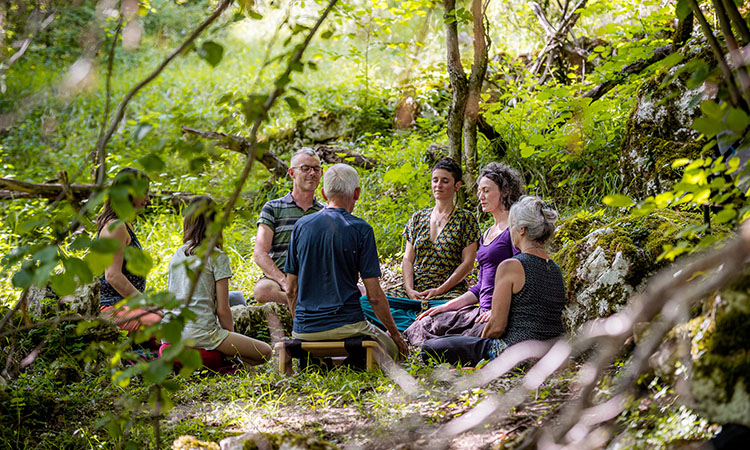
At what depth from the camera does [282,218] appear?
5.00m

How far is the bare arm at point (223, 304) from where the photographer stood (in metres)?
4.05

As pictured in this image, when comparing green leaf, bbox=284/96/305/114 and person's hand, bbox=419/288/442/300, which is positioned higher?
green leaf, bbox=284/96/305/114

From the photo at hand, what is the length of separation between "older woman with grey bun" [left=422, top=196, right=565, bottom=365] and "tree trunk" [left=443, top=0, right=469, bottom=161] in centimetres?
232

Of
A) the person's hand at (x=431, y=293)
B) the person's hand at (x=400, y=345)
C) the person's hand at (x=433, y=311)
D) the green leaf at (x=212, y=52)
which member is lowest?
the person's hand at (x=400, y=345)

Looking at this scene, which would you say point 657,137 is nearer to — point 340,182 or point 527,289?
point 527,289

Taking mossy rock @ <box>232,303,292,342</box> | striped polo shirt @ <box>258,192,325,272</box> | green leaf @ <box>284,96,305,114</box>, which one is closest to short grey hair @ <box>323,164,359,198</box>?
striped polo shirt @ <box>258,192,325,272</box>

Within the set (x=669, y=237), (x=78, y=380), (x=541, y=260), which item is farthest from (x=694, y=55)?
(x=78, y=380)

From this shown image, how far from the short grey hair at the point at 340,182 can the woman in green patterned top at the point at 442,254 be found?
110cm

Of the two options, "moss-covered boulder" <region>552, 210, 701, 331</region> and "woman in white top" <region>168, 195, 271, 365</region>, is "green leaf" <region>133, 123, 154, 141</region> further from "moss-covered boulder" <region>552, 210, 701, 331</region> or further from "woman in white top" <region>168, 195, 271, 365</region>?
"moss-covered boulder" <region>552, 210, 701, 331</region>

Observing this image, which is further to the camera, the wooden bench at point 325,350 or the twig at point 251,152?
the wooden bench at point 325,350

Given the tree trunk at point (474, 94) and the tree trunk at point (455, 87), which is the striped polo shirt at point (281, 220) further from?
the tree trunk at point (474, 94)

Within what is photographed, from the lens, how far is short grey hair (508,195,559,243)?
3.46 meters

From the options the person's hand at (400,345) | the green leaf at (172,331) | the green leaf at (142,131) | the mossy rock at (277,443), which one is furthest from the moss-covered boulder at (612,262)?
the green leaf at (142,131)

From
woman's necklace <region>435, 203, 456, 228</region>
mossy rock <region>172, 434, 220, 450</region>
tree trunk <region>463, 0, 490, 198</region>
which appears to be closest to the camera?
mossy rock <region>172, 434, 220, 450</region>
